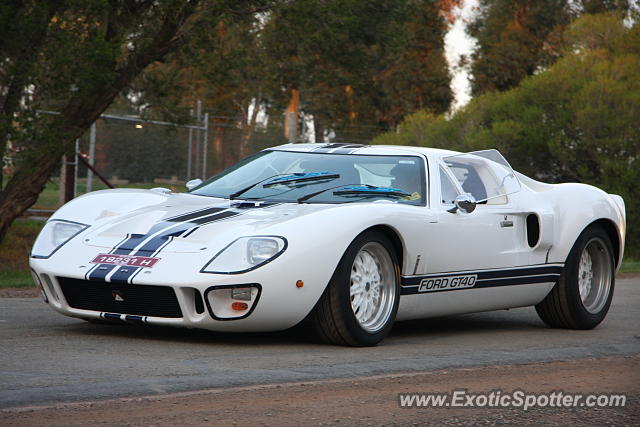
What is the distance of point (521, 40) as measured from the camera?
44938 millimetres

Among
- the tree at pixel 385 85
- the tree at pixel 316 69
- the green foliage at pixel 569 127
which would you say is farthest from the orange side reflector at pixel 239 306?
the tree at pixel 385 85

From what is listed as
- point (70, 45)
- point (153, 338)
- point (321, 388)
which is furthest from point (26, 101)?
point (321, 388)

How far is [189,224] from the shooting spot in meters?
6.46

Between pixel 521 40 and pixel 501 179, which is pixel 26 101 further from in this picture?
pixel 521 40

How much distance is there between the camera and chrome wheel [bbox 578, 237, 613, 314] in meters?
8.66

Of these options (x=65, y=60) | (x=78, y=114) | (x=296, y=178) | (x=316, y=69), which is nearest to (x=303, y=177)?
(x=296, y=178)

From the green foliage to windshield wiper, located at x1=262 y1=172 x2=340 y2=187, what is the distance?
1818 centimetres

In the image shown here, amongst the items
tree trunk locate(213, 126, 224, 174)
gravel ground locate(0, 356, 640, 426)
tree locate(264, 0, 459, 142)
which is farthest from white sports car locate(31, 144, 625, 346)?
tree locate(264, 0, 459, 142)

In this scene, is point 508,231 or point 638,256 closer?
point 508,231

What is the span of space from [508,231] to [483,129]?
791 inches

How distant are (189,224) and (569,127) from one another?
20.8 meters

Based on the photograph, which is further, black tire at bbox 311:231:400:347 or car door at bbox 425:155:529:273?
car door at bbox 425:155:529:273

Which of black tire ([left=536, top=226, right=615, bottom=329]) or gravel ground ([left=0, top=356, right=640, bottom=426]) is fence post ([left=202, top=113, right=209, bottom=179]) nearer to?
black tire ([left=536, top=226, right=615, bottom=329])

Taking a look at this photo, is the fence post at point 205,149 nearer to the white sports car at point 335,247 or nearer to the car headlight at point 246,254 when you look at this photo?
the white sports car at point 335,247
